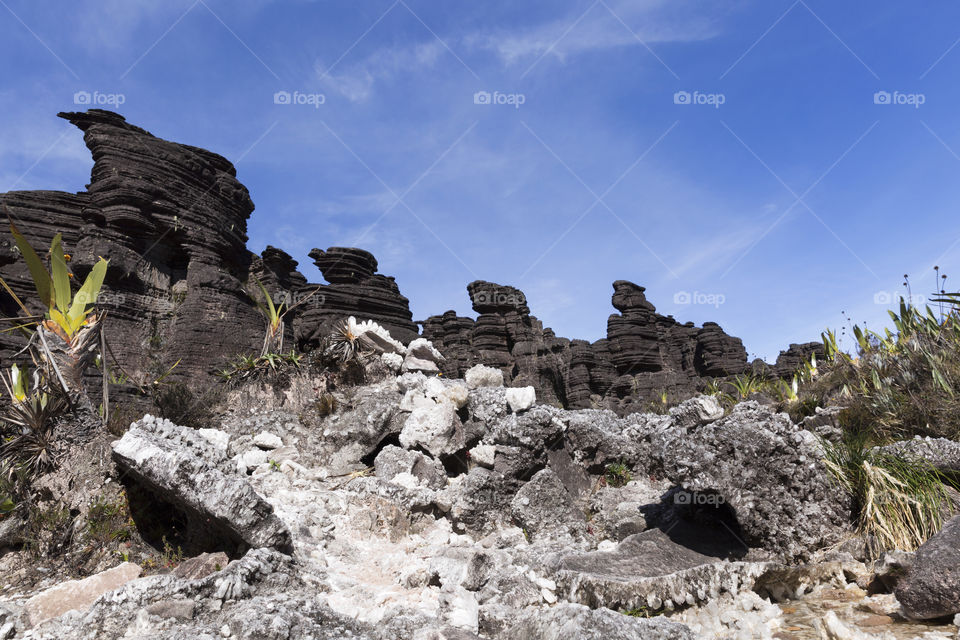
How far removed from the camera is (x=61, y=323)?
21.9 ft

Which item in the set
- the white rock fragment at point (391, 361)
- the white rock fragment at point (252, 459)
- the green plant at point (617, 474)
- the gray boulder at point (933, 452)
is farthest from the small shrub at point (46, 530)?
the gray boulder at point (933, 452)

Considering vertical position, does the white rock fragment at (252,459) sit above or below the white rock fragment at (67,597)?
above

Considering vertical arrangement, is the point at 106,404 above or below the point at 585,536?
above

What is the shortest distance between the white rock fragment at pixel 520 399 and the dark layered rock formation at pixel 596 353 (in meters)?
30.7

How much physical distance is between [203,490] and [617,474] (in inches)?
205

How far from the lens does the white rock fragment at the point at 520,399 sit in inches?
306

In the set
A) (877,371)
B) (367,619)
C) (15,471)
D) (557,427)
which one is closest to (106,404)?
(15,471)

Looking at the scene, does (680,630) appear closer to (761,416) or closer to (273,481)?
(761,416)

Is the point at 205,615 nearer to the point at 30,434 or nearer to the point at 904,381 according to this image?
the point at 30,434

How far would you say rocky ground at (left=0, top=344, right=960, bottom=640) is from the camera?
3.72 m

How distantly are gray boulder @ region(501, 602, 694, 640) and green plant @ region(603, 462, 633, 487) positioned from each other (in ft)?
13.3

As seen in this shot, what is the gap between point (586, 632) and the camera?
3221 mm

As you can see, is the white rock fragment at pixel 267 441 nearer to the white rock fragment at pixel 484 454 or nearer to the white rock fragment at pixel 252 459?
the white rock fragment at pixel 252 459

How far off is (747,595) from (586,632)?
1943 millimetres
